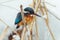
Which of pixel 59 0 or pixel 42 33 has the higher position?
pixel 59 0

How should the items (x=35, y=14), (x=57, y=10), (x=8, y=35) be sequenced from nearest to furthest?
1. (x=35, y=14)
2. (x=8, y=35)
3. (x=57, y=10)

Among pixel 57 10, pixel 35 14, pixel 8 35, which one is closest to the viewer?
pixel 35 14

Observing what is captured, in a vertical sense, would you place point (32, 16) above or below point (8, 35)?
above

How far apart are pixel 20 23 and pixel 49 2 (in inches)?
13.8

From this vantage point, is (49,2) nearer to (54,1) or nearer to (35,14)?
(54,1)

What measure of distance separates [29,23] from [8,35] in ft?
0.79

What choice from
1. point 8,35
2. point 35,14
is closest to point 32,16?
point 35,14

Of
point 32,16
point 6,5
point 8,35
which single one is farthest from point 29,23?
point 6,5

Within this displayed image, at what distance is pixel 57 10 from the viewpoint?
1.05m

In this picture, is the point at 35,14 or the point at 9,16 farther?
the point at 9,16

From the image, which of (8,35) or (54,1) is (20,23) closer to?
(8,35)

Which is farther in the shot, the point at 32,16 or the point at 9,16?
the point at 9,16

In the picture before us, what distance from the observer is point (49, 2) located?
1055 millimetres

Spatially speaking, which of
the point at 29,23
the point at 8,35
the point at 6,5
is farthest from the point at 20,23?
the point at 6,5
